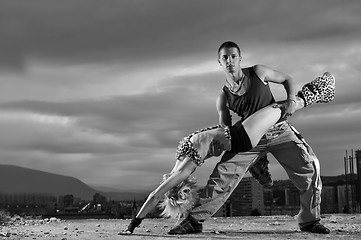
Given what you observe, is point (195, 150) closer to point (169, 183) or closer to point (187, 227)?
point (169, 183)

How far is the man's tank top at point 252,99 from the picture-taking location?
23.1 feet

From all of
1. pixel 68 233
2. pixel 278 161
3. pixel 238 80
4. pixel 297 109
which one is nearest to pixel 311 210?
pixel 278 161

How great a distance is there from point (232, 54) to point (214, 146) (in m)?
1.06

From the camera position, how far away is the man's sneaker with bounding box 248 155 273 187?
732 centimetres

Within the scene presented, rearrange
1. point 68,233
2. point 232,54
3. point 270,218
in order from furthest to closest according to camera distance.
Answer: point 270,218
point 68,233
point 232,54

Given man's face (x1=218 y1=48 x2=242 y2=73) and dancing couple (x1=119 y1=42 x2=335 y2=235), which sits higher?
man's face (x1=218 y1=48 x2=242 y2=73)

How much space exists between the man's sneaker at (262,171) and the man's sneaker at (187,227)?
0.92 meters

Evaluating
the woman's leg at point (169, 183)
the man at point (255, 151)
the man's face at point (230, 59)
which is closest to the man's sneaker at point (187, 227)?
the man at point (255, 151)

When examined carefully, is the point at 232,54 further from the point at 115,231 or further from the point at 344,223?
the point at 344,223

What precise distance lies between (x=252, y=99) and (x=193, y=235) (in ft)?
5.50

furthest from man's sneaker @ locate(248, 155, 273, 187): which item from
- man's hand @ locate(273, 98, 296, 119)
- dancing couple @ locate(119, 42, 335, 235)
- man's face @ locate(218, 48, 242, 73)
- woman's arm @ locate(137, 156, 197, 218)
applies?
man's face @ locate(218, 48, 242, 73)

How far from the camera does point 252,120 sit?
6.86 metres

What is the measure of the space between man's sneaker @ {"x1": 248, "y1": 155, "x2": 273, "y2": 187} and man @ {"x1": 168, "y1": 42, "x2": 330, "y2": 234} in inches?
6.7

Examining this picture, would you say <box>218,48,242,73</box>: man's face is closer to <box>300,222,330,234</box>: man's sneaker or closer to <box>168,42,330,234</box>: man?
<box>168,42,330,234</box>: man
